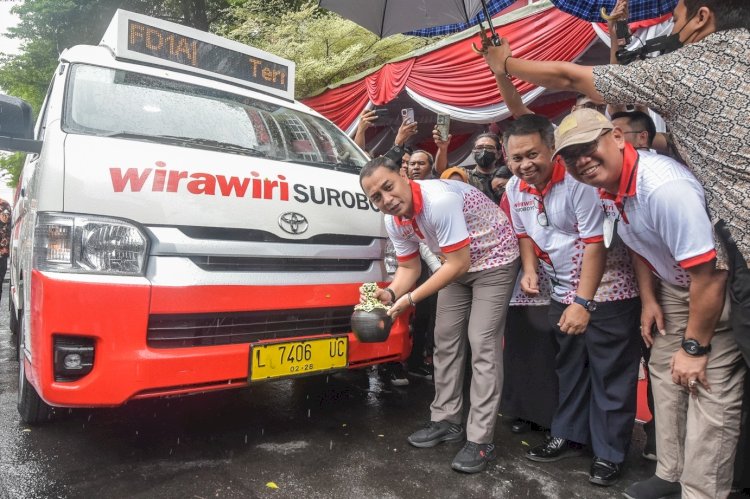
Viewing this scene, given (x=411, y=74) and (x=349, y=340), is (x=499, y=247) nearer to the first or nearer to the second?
(x=349, y=340)

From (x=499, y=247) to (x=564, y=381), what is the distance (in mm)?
750

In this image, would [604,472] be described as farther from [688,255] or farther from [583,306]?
[688,255]

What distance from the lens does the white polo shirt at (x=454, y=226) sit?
2631 millimetres

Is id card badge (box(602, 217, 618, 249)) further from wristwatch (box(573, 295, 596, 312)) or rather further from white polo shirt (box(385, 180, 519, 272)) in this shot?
white polo shirt (box(385, 180, 519, 272))

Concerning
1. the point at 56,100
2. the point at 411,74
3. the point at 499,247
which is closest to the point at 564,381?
the point at 499,247

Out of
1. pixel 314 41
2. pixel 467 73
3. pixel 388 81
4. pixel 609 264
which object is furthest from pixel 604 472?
pixel 314 41

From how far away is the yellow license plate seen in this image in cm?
256

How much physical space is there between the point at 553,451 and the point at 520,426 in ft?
1.47

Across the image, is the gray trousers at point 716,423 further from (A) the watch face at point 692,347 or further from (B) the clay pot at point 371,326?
(B) the clay pot at point 371,326

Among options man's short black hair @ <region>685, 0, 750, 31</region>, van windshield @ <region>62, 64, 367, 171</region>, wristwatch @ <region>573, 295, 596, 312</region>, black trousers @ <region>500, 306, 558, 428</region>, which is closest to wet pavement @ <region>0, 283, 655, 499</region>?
black trousers @ <region>500, 306, 558, 428</region>

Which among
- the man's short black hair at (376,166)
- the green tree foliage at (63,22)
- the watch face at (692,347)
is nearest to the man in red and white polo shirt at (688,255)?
the watch face at (692,347)

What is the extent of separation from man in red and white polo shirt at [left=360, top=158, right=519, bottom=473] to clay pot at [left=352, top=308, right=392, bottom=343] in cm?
11

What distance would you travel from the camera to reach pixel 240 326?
8.48ft

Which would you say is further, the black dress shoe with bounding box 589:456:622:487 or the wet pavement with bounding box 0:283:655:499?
the black dress shoe with bounding box 589:456:622:487
